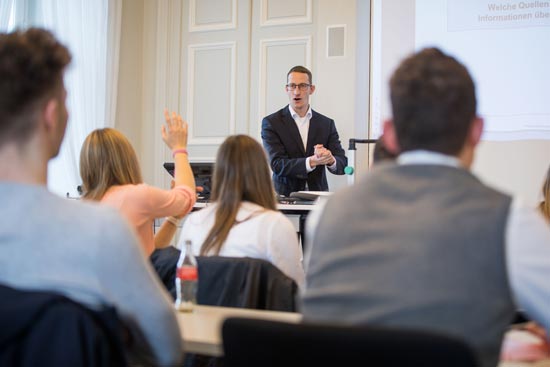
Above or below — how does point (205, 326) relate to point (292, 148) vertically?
below

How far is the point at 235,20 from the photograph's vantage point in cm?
538

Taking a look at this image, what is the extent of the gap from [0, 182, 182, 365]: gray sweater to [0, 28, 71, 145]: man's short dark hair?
0.11m

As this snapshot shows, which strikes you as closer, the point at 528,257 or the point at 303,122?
the point at 528,257

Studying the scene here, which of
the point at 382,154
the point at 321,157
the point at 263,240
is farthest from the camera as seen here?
the point at 321,157

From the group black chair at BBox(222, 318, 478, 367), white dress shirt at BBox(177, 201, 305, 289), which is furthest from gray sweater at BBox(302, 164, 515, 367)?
white dress shirt at BBox(177, 201, 305, 289)

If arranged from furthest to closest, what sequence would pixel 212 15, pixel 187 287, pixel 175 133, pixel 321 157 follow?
1. pixel 212 15
2. pixel 321 157
3. pixel 175 133
4. pixel 187 287

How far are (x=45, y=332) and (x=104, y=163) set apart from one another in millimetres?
1313

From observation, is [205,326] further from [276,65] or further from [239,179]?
[276,65]

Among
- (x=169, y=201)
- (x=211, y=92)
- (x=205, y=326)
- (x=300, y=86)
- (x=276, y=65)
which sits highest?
(x=276, y=65)

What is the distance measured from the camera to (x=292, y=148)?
4344mm

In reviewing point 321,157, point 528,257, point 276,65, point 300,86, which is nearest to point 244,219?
point 528,257

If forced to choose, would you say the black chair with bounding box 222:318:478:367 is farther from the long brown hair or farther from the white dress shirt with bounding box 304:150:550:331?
the long brown hair

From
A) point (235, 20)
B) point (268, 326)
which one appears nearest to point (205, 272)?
point (268, 326)

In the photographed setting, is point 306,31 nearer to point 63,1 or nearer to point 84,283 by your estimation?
point 63,1
